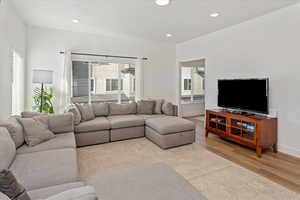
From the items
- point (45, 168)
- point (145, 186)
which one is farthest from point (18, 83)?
point (145, 186)

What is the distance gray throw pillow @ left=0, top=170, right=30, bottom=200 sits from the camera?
862 mm

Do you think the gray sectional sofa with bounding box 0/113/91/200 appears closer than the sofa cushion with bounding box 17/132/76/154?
Yes

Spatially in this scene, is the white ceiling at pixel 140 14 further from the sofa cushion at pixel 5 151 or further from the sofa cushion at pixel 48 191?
the sofa cushion at pixel 48 191

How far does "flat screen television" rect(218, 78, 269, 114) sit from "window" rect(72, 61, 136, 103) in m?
2.82

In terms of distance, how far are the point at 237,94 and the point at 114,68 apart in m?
3.57

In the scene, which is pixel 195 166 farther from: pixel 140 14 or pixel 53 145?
pixel 140 14

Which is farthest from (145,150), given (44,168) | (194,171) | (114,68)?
(114,68)

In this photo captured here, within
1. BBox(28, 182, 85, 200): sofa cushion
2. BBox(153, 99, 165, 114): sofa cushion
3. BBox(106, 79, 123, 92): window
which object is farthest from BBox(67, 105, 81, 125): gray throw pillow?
BBox(28, 182, 85, 200): sofa cushion

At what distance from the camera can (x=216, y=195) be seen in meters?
1.82

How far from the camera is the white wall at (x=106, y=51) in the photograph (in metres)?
4.11

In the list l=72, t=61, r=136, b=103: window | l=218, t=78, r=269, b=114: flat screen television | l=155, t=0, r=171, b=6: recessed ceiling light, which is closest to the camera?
l=155, t=0, r=171, b=6: recessed ceiling light

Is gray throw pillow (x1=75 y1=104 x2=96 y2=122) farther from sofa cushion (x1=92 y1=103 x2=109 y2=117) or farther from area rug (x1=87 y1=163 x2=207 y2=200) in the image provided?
area rug (x1=87 y1=163 x2=207 y2=200)

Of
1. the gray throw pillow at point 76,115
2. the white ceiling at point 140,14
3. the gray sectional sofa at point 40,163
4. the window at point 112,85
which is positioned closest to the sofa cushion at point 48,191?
the gray sectional sofa at point 40,163

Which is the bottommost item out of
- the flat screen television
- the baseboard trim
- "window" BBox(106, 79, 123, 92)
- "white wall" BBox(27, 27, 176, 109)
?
the baseboard trim
